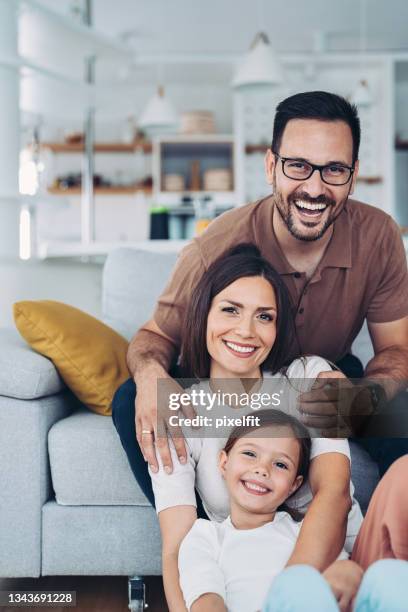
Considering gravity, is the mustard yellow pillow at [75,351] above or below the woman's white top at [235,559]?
above

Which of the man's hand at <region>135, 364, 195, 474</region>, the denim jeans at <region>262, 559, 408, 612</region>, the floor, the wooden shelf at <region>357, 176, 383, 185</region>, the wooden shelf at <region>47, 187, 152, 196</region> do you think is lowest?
the floor

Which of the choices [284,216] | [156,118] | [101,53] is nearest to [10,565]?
[284,216]

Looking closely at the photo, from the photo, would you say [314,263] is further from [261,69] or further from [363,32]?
[363,32]

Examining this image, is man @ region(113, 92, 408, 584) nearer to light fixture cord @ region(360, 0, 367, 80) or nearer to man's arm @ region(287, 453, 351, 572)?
man's arm @ region(287, 453, 351, 572)

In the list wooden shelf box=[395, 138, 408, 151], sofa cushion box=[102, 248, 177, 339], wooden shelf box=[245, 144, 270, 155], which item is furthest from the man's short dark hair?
wooden shelf box=[395, 138, 408, 151]

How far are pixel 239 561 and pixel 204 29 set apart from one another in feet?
15.9

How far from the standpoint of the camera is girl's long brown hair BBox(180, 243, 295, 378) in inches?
44.5

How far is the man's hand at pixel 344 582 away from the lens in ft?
2.59

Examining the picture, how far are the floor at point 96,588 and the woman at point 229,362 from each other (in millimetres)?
316

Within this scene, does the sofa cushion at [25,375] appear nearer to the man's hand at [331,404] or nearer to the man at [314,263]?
the man at [314,263]

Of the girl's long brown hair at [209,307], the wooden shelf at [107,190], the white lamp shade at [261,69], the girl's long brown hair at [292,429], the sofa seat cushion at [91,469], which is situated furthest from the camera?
the wooden shelf at [107,190]

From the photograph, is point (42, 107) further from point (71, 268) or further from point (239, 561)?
point (239, 561)

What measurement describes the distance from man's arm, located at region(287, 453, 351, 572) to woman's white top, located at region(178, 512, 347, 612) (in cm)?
4

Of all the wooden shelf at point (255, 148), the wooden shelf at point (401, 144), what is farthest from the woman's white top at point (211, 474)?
the wooden shelf at point (401, 144)
